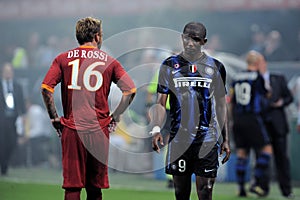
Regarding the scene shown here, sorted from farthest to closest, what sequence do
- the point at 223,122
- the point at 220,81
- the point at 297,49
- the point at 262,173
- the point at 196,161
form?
the point at 297,49 < the point at 262,173 < the point at 223,122 < the point at 220,81 < the point at 196,161

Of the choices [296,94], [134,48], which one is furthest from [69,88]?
[134,48]

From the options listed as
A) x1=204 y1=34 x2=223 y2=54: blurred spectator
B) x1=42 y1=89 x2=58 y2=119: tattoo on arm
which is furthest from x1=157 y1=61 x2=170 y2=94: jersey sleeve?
x1=204 y1=34 x2=223 y2=54: blurred spectator

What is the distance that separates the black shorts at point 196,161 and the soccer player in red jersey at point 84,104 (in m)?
0.73

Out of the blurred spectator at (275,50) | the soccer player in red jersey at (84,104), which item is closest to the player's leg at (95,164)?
the soccer player in red jersey at (84,104)

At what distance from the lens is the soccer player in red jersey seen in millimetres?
7367

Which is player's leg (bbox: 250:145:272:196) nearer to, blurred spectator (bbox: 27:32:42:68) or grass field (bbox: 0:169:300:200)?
grass field (bbox: 0:169:300:200)

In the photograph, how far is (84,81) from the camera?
7367 millimetres

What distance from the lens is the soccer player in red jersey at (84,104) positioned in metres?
7.37

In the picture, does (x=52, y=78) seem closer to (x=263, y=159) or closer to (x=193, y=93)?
(x=193, y=93)

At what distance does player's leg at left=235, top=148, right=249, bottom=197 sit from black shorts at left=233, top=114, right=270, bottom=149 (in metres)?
0.11

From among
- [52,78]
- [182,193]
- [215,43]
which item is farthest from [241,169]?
[215,43]

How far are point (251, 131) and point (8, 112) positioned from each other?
5066 mm

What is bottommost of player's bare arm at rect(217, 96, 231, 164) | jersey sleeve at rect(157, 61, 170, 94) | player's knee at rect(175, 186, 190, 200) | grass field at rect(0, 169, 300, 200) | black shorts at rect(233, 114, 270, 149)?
grass field at rect(0, 169, 300, 200)

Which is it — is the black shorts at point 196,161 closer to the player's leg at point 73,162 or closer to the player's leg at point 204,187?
the player's leg at point 204,187
